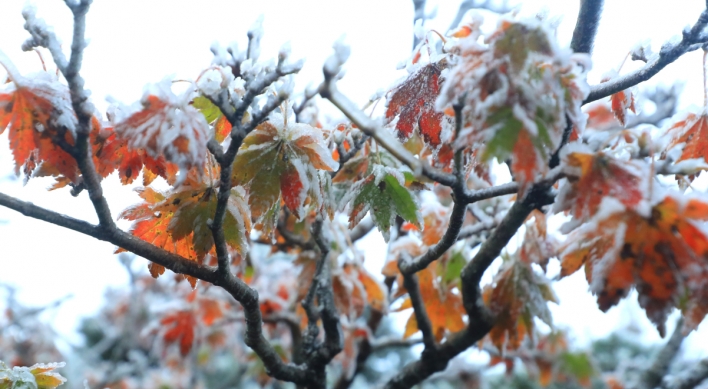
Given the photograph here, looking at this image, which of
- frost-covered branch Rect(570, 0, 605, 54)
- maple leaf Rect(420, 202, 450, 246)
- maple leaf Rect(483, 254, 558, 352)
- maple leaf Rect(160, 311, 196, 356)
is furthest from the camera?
maple leaf Rect(160, 311, 196, 356)

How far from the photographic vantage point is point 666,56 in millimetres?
992

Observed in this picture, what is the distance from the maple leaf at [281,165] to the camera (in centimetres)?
105

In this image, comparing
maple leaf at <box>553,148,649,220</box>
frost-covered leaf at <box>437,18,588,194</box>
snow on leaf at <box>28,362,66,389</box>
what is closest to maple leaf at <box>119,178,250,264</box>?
snow on leaf at <box>28,362,66,389</box>

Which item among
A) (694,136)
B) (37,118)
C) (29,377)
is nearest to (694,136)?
(694,136)

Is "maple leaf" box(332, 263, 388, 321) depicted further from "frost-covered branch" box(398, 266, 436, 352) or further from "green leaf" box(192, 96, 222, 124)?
"green leaf" box(192, 96, 222, 124)

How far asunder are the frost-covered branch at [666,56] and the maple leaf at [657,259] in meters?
0.39

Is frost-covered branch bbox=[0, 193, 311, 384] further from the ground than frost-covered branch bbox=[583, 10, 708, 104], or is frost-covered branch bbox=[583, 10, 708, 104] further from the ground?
frost-covered branch bbox=[583, 10, 708, 104]

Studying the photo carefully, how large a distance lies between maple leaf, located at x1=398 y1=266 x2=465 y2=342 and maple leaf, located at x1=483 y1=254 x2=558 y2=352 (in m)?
0.27

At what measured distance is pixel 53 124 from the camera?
2.84 ft

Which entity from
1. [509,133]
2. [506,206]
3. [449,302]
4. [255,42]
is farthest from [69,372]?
[509,133]

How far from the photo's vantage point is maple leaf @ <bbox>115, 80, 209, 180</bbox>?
79 cm

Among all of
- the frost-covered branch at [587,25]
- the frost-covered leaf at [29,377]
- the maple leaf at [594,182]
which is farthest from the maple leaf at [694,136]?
the frost-covered leaf at [29,377]

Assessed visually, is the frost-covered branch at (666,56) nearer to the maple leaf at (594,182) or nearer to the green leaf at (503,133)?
the maple leaf at (594,182)

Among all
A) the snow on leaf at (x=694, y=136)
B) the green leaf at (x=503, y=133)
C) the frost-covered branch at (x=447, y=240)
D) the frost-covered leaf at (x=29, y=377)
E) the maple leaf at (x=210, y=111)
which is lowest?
the frost-covered leaf at (x=29, y=377)
